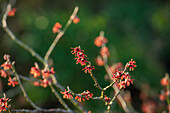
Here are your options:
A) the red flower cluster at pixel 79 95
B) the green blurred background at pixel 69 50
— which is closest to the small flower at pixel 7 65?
the red flower cluster at pixel 79 95

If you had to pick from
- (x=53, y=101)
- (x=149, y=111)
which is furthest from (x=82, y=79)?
(x=149, y=111)

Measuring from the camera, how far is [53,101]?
505 cm

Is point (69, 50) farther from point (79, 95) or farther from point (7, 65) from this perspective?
point (79, 95)

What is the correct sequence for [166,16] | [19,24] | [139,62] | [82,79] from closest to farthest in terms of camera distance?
[82,79]
[139,62]
[19,24]
[166,16]

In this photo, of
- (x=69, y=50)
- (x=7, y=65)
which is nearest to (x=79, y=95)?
(x=7, y=65)

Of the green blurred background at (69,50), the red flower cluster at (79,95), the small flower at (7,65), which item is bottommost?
the red flower cluster at (79,95)

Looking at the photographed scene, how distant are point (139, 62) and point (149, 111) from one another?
2.40 metres

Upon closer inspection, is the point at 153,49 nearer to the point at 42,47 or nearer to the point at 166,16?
the point at 166,16

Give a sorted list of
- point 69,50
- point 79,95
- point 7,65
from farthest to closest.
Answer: point 69,50 < point 7,65 < point 79,95

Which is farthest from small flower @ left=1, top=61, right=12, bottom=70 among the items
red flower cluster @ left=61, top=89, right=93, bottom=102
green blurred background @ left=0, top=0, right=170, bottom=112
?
green blurred background @ left=0, top=0, right=170, bottom=112

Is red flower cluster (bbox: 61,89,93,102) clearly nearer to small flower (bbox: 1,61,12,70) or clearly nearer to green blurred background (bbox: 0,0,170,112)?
small flower (bbox: 1,61,12,70)

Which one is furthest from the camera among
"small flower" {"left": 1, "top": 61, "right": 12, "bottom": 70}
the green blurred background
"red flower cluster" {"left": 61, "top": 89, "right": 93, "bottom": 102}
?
the green blurred background

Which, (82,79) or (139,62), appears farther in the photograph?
(139,62)

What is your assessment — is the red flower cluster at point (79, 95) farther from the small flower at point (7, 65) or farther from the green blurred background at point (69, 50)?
the green blurred background at point (69, 50)
